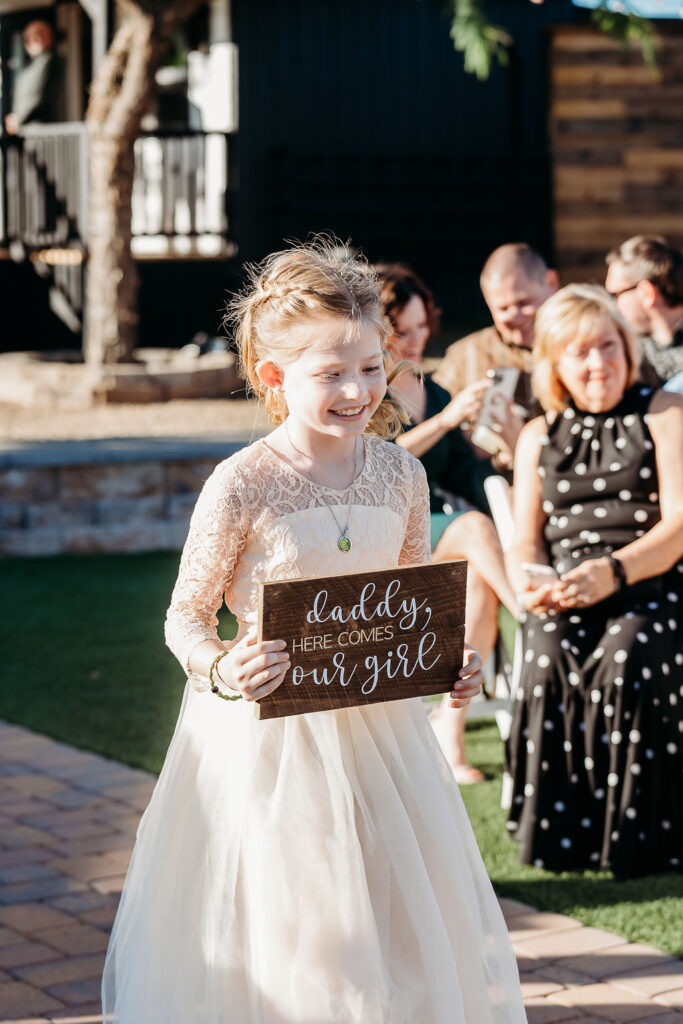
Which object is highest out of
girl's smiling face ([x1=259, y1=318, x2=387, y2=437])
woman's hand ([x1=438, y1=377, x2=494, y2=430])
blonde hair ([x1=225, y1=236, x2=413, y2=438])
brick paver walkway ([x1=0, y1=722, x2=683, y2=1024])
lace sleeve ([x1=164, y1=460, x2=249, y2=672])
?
blonde hair ([x1=225, y1=236, x2=413, y2=438])

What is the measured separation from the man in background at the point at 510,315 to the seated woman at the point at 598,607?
975mm

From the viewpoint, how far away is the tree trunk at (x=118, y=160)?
37.7 ft

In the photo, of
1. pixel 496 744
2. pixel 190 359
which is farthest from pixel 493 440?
pixel 190 359

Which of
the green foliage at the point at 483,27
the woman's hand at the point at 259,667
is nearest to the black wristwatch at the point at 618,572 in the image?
the woman's hand at the point at 259,667

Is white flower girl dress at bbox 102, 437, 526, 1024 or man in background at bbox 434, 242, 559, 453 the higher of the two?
man in background at bbox 434, 242, 559, 453

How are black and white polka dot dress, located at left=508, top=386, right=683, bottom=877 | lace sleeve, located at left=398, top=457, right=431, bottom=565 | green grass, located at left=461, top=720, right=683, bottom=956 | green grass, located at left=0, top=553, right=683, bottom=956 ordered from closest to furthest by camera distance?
1. lace sleeve, located at left=398, top=457, right=431, bottom=565
2. green grass, located at left=461, top=720, right=683, bottom=956
3. green grass, located at left=0, top=553, right=683, bottom=956
4. black and white polka dot dress, located at left=508, top=386, right=683, bottom=877

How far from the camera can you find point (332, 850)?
2520 millimetres

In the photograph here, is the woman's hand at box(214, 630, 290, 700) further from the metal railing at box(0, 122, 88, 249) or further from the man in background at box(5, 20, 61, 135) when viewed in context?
the man in background at box(5, 20, 61, 135)

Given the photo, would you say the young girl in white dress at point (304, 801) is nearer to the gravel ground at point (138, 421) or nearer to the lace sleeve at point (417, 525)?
the lace sleeve at point (417, 525)

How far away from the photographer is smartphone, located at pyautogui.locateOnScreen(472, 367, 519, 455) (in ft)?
16.3

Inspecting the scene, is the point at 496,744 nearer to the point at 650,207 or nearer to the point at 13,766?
the point at 13,766

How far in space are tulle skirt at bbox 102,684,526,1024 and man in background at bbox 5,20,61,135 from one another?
13.3m

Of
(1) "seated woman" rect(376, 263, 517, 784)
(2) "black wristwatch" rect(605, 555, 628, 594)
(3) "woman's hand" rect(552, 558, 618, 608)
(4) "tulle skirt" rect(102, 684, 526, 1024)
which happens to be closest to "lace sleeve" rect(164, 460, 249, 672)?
(4) "tulle skirt" rect(102, 684, 526, 1024)

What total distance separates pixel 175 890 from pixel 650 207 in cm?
1381
